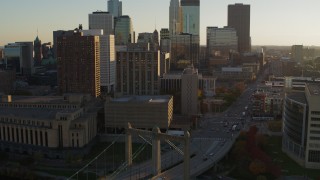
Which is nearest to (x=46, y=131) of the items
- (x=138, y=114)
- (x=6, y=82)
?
(x=138, y=114)

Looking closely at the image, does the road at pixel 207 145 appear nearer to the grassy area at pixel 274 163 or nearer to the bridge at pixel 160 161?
the bridge at pixel 160 161

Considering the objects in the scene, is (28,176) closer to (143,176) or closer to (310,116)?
(143,176)

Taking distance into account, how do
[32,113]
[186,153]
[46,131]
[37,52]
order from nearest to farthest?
[186,153]
[46,131]
[32,113]
[37,52]

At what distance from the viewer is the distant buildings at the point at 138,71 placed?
235 feet

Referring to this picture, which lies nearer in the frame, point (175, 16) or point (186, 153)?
point (186, 153)

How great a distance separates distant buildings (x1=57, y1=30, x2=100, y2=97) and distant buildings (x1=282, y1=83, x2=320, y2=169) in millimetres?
38016

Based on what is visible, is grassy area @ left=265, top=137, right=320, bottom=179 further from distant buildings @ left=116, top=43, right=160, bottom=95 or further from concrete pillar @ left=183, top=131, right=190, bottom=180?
distant buildings @ left=116, top=43, right=160, bottom=95

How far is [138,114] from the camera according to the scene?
5019 centimetres

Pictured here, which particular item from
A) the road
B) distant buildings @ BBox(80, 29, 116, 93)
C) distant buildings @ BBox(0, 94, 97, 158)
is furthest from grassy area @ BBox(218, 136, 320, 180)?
distant buildings @ BBox(80, 29, 116, 93)

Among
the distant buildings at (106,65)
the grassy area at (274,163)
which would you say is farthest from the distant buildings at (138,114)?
the distant buildings at (106,65)

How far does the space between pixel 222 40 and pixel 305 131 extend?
121 meters

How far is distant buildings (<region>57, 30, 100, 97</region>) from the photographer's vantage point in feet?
229

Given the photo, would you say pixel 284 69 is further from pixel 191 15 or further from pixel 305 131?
pixel 305 131

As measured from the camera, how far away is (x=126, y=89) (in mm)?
72625
